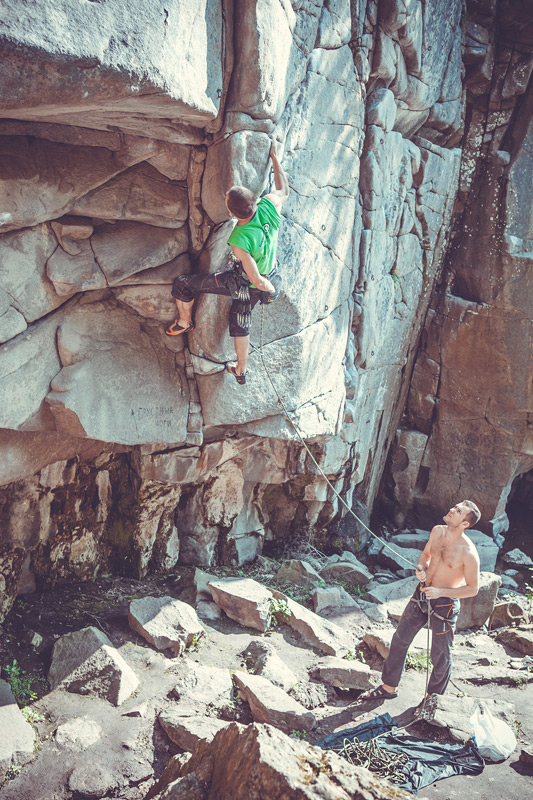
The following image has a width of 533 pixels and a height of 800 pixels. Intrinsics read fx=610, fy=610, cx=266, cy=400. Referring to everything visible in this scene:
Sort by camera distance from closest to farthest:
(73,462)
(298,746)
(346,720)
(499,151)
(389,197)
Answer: (298,746) < (346,720) < (73,462) < (389,197) < (499,151)

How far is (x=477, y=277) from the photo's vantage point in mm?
9758

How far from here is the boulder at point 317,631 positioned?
5477mm

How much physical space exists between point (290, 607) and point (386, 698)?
130 cm

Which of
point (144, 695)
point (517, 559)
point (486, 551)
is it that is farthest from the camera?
point (517, 559)

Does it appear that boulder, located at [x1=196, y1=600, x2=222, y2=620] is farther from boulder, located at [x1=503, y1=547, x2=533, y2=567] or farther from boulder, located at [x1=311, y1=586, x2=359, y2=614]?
boulder, located at [x1=503, y1=547, x2=533, y2=567]

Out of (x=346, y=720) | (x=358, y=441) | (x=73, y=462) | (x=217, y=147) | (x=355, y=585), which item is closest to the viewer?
(x=346, y=720)

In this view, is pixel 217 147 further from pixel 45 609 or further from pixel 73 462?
pixel 45 609

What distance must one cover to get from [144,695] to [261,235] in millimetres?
3544

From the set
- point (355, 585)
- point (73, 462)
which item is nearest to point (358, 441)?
point (355, 585)

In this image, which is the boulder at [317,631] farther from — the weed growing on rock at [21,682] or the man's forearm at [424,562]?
the weed growing on rock at [21,682]

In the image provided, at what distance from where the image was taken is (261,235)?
14.6 ft

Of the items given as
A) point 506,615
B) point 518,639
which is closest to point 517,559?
point 506,615

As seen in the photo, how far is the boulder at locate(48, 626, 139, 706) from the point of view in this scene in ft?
14.9

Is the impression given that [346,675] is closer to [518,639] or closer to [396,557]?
[518,639]
